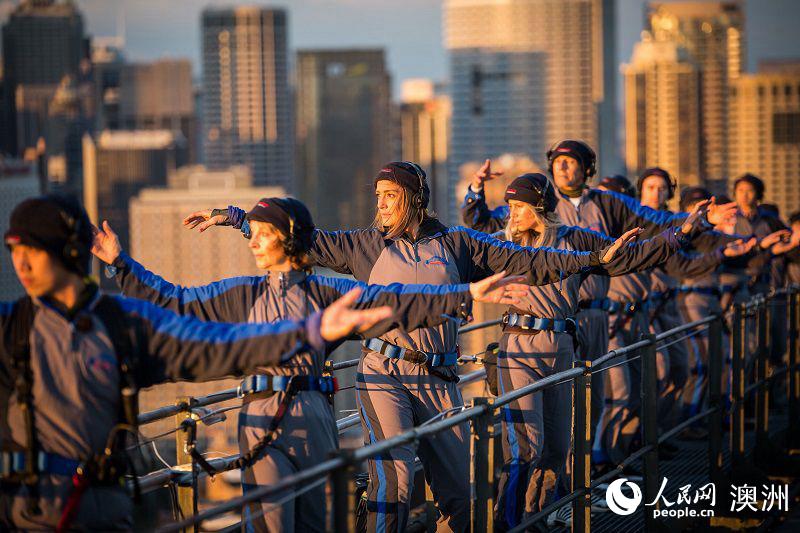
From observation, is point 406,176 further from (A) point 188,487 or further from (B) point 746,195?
(B) point 746,195

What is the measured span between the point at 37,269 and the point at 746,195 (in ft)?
29.9

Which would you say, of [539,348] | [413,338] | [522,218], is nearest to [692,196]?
Result: [522,218]

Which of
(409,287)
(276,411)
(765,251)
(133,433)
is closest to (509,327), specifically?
(409,287)

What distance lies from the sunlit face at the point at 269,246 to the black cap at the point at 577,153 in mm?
3437

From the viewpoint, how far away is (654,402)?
730 cm

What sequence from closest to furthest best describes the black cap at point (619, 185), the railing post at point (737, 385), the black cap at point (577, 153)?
the black cap at point (577, 153), the railing post at point (737, 385), the black cap at point (619, 185)

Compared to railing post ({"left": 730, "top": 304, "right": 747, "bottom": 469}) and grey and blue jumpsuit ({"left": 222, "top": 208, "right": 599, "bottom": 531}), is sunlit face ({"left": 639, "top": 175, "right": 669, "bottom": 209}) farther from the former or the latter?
grey and blue jumpsuit ({"left": 222, "top": 208, "right": 599, "bottom": 531})

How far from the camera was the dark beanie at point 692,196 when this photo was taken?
418 inches

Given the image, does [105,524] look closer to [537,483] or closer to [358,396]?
[358,396]

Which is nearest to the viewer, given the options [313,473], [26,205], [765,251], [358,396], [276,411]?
[313,473]

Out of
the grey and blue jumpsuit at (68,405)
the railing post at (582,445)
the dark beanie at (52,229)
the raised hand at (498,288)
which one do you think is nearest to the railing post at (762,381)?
the railing post at (582,445)

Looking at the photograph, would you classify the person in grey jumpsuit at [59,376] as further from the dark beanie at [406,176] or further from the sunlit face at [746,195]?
the sunlit face at [746,195]

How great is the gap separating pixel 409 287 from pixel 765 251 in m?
7.37

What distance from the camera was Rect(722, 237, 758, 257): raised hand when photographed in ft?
32.6
